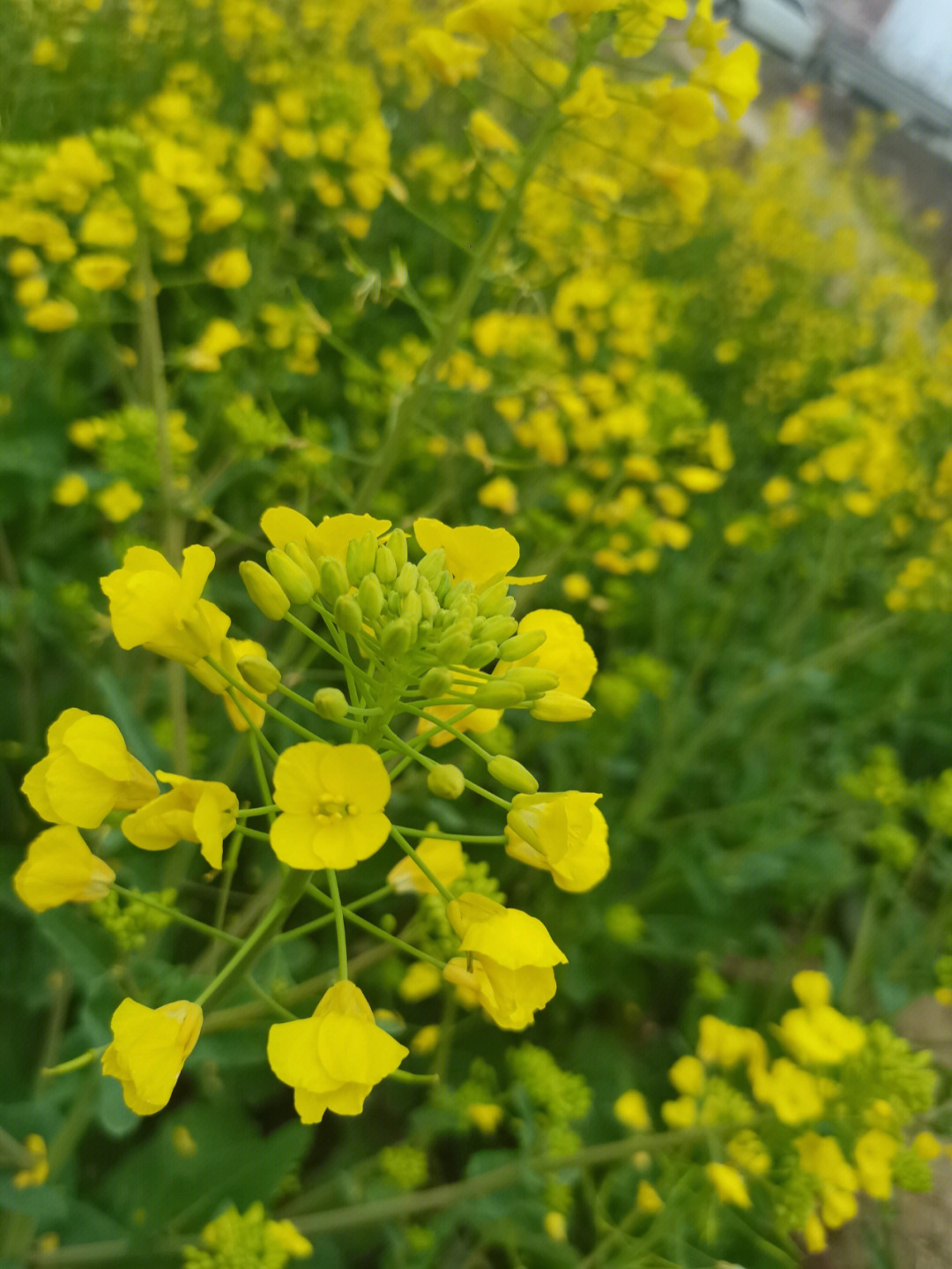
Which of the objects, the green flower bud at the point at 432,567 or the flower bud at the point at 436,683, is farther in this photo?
the green flower bud at the point at 432,567

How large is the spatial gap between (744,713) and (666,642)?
35cm

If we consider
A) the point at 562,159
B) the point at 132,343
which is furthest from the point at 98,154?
the point at 562,159

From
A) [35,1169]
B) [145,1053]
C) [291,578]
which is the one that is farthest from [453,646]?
[35,1169]

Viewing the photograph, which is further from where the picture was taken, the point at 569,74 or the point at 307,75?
the point at 307,75

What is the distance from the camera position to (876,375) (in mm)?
3344

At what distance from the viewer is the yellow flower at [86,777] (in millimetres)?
730

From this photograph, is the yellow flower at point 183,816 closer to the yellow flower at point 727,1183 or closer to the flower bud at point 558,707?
the flower bud at point 558,707

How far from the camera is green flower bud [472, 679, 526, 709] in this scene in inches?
29.7

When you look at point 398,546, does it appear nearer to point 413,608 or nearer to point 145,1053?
point 413,608

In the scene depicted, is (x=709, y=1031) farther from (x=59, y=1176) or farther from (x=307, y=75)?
(x=307, y=75)

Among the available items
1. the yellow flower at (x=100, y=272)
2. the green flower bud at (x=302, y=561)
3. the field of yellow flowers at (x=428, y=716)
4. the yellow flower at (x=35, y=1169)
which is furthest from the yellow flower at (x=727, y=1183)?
the yellow flower at (x=100, y=272)

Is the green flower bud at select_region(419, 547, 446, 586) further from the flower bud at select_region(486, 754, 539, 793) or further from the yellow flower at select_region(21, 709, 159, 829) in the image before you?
the yellow flower at select_region(21, 709, 159, 829)

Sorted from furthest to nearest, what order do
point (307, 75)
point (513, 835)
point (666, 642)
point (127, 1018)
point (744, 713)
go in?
point (307, 75)
point (666, 642)
point (744, 713)
point (513, 835)
point (127, 1018)

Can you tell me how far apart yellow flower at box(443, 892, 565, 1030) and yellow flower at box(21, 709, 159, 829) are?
0.30 m
